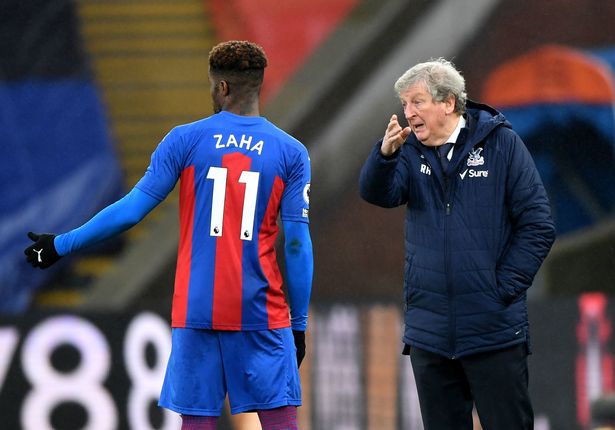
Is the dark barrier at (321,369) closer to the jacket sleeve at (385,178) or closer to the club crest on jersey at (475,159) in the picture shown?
the jacket sleeve at (385,178)

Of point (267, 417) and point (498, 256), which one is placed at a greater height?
point (498, 256)

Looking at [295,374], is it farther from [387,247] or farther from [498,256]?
[387,247]

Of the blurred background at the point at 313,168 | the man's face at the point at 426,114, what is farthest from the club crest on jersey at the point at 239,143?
the blurred background at the point at 313,168

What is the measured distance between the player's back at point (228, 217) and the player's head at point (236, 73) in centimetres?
7

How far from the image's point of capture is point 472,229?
4.07m

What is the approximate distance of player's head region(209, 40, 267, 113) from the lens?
3992mm

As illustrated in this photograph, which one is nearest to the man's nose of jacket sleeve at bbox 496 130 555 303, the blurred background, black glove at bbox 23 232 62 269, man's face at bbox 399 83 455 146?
man's face at bbox 399 83 455 146

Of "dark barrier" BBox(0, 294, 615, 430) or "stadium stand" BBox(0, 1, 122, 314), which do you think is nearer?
"dark barrier" BBox(0, 294, 615, 430)

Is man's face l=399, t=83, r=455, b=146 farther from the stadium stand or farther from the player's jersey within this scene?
the stadium stand

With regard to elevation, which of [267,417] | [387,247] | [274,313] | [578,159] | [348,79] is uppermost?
[348,79]

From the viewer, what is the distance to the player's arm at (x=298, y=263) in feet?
13.3

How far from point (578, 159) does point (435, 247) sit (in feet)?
10.5

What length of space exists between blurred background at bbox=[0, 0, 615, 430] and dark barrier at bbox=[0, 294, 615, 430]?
1cm

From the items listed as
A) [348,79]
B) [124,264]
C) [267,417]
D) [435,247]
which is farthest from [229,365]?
[348,79]
